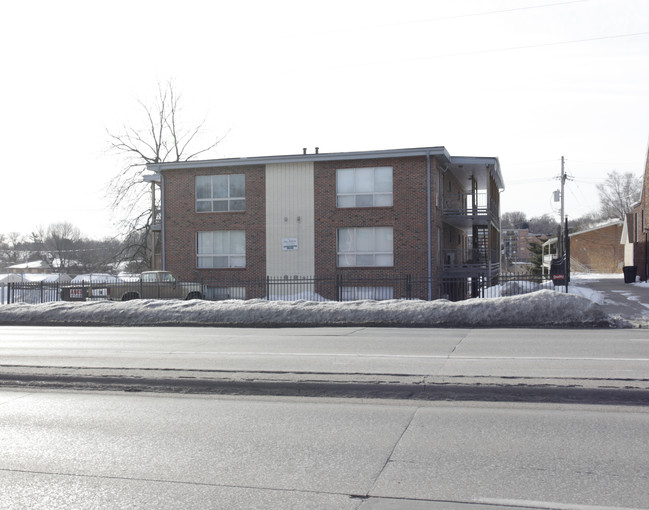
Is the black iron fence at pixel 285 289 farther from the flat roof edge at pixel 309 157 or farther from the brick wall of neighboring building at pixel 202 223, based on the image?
the flat roof edge at pixel 309 157

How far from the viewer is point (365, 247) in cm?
2991

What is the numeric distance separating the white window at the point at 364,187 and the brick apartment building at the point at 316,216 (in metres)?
0.05

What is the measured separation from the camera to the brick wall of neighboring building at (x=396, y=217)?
2905 cm

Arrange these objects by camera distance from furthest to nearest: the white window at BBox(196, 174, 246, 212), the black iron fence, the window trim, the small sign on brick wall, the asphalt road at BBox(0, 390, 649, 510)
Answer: the white window at BBox(196, 174, 246, 212), the window trim, the small sign on brick wall, the black iron fence, the asphalt road at BBox(0, 390, 649, 510)

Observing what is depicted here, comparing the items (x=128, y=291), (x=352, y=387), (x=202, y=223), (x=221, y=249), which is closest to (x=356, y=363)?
(x=352, y=387)

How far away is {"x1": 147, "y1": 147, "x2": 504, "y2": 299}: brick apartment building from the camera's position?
2912 cm

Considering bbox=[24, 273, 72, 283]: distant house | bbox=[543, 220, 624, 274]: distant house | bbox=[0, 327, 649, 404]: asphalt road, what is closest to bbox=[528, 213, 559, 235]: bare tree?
bbox=[543, 220, 624, 274]: distant house

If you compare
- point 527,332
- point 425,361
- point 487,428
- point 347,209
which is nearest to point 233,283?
point 347,209

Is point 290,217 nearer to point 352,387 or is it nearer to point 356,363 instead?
point 356,363

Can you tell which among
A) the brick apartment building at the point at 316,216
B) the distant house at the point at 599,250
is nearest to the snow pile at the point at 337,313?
the brick apartment building at the point at 316,216

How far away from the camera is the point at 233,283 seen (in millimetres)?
28578

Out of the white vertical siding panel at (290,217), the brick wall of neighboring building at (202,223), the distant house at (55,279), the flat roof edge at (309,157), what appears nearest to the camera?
the flat roof edge at (309,157)

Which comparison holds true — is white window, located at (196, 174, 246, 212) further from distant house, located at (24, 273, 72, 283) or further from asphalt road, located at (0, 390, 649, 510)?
asphalt road, located at (0, 390, 649, 510)

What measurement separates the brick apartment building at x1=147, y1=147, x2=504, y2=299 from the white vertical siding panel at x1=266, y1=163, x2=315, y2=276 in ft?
0.16
